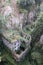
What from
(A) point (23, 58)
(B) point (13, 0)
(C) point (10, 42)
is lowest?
(A) point (23, 58)

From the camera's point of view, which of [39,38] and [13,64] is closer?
[13,64]

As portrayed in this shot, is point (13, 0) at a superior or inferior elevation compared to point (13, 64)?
superior

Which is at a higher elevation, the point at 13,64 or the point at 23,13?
the point at 23,13

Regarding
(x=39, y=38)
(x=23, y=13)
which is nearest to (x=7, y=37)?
(x=39, y=38)

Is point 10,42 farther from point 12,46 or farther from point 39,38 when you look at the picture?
point 39,38

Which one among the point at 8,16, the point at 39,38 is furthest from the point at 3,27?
the point at 39,38

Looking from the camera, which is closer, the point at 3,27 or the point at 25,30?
the point at 3,27

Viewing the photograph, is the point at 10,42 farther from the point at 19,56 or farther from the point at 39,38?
the point at 39,38

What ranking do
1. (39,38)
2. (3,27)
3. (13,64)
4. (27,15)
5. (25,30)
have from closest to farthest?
(13,64) < (3,27) < (39,38) < (25,30) < (27,15)

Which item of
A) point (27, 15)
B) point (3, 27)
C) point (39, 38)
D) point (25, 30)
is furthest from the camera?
point (27, 15)
